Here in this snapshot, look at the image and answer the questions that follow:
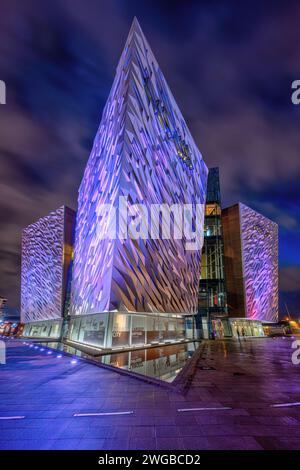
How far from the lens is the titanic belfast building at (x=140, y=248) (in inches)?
702

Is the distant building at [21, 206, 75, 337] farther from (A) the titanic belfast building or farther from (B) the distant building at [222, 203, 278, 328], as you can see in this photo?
(B) the distant building at [222, 203, 278, 328]

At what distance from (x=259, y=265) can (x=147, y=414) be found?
146ft

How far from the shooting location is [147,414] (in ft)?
15.8

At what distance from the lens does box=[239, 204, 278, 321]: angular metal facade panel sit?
136 feet

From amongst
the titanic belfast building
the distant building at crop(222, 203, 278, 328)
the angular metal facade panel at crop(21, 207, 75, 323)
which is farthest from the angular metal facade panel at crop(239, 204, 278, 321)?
the angular metal facade panel at crop(21, 207, 75, 323)

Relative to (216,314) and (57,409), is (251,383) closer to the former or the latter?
(57,409)

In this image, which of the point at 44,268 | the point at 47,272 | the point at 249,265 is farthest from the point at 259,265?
the point at 44,268

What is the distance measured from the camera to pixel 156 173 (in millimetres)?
22312

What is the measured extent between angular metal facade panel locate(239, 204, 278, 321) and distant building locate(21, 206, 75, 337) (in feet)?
98.2

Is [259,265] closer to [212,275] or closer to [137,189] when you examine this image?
[212,275]

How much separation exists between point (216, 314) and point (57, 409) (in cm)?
3627
